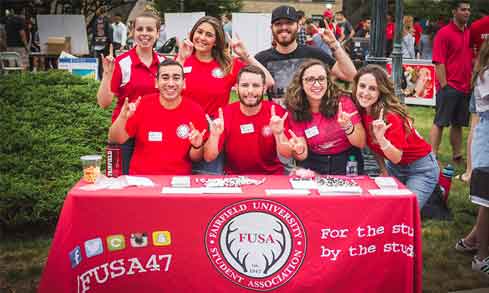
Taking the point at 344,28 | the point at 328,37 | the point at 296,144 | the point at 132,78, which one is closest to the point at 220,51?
the point at 132,78

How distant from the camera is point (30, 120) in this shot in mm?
7098

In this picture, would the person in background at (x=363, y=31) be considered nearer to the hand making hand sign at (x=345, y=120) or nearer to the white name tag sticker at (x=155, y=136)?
the hand making hand sign at (x=345, y=120)

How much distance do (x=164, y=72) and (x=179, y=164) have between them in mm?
611

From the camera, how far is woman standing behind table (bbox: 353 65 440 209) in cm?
391

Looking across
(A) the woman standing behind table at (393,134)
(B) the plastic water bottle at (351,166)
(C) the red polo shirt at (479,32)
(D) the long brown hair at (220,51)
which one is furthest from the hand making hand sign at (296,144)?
(C) the red polo shirt at (479,32)

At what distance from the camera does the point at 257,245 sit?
3439 millimetres

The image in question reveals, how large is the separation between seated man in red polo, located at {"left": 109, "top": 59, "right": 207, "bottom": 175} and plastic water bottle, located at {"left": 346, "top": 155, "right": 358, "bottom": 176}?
101 cm

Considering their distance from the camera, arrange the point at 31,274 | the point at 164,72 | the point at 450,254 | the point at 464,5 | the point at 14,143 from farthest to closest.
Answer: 1. the point at 464,5
2. the point at 14,143
3. the point at 450,254
4. the point at 31,274
5. the point at 164,72

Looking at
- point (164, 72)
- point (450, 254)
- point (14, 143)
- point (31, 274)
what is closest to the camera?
point (164, 72)

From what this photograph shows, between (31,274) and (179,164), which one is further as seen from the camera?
(31,274)

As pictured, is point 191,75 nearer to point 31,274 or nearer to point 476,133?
point 31,274

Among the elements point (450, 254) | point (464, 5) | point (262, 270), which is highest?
point (464, 5)

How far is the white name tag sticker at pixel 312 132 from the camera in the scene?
4.08 meters

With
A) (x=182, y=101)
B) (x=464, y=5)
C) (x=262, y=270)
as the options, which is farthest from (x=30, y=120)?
(x=464, y=5)
